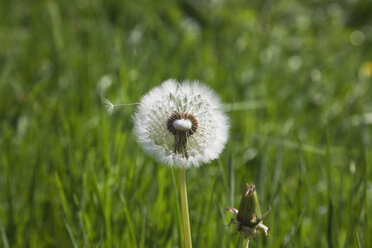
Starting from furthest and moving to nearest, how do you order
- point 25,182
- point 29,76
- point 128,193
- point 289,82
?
point 289,82 < point 29,76 < point 25,182 < point 128,193

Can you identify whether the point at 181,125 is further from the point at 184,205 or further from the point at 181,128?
the point at 184,205

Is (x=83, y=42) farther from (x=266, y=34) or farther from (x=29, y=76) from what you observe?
(x=266, y=34)

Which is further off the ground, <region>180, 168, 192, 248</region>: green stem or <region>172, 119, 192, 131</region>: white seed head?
<region>172, 119, 192, 131</region>: white seed head

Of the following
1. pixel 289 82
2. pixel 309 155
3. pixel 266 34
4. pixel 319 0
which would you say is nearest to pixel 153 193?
pixel 309 155

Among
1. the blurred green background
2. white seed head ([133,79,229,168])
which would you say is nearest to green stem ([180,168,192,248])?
Result: white seed head ([133,79,229,168])

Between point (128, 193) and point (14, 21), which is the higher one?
point (14, 21)

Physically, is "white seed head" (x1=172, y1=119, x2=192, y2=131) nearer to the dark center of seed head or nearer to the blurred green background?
the dark center of seed head
